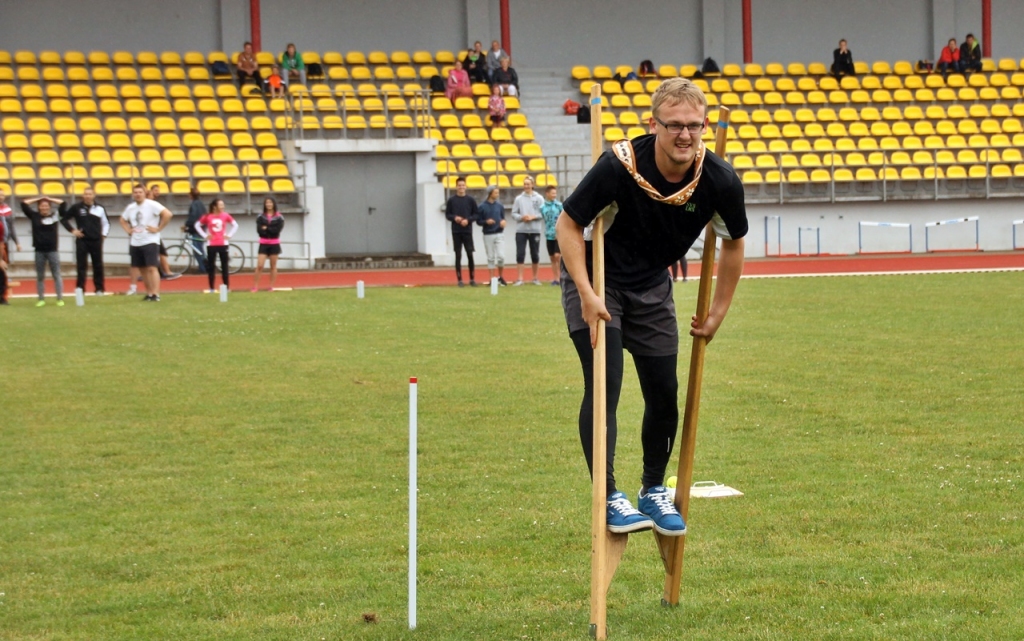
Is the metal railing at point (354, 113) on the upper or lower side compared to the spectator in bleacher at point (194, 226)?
upper

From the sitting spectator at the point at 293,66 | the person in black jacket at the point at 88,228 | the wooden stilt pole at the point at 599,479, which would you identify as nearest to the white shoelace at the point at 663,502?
the wooden stilt pole at the point at 599,479

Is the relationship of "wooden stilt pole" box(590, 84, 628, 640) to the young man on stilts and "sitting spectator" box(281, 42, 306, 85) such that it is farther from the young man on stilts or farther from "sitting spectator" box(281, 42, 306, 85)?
"sitting spectator" box(281, 42, 306, 85)

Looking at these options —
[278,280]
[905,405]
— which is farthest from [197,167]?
[905,405]

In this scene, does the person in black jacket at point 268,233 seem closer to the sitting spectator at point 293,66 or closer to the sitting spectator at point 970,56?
the sitting spectator at point 293,66

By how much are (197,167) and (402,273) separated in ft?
18.2

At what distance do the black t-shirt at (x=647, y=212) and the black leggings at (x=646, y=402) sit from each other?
29 centimetres

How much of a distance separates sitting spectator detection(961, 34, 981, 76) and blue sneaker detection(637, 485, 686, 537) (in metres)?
36.9

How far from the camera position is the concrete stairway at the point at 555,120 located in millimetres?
34094

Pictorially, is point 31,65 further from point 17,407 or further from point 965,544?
point 965,544

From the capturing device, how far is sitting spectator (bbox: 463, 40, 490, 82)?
118ft

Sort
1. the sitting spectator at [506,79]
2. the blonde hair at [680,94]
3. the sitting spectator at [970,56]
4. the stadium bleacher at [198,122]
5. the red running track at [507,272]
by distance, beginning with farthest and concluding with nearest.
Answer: the sitting spectator at [970,56] < the sitting spectator at [506,79] < the stadium bleacher at [198,122] < the red running track at [507,272] < the blonde hair at [680,94]

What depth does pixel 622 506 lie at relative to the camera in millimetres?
5328

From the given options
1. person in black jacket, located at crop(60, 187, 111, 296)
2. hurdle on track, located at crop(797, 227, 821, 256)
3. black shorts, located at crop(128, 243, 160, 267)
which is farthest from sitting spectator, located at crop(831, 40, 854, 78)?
black shorts, located at crop(128, 243, 160, 267)

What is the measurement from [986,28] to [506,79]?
15.9 m
